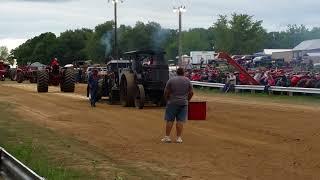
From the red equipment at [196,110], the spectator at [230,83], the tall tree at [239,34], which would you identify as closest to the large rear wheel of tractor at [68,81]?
the spectator at [230,83]

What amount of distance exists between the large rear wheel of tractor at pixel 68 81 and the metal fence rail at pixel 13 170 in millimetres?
26499

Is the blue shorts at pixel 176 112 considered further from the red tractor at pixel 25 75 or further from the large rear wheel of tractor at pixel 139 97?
the red tractor at pixel 25 75

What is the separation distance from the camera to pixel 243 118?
19375 millimetres

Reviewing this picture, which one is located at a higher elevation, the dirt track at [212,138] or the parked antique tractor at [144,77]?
the parked antique tractor at [144,77]

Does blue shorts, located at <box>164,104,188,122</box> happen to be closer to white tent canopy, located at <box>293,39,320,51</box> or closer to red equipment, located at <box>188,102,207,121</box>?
red equipment, located at <box>188,102,207,121</box>

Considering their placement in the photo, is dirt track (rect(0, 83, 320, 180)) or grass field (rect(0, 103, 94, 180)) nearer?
grass field (rect(0, 103, 94, 180))

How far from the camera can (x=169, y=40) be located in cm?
8206

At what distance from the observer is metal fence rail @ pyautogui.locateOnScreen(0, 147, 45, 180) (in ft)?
23.2

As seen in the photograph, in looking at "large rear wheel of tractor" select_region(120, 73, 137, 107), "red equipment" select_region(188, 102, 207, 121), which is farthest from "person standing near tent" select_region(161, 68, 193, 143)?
"large rear wheel of tractor" select_region(120, 73, 137, 107)

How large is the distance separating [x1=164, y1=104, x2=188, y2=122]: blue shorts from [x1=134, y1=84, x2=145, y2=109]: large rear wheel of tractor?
8915mm

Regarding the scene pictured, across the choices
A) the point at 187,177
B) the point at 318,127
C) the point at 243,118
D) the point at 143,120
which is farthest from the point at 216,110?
the point at 187,177

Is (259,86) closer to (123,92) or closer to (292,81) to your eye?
(292,81)

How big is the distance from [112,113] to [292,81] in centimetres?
1404

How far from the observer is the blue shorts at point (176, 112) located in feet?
45.2
